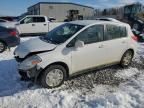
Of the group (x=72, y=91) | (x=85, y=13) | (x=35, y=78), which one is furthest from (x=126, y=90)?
(x=85, y=13)

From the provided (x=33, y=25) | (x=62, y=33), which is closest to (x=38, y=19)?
(x=33, y=25)

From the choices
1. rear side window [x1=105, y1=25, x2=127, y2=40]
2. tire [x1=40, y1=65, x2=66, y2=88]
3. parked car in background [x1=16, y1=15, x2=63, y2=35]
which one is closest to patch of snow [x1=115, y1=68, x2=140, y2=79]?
rear side window [x1=105, y1=25, x2=127, y2=40]

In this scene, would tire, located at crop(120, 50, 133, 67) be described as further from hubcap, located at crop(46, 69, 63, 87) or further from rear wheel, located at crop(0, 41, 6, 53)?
rear wheel, located at crop(0, 41, 6, 53)

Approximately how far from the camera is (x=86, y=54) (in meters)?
6.39

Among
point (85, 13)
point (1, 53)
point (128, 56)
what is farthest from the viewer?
point (85, 13)

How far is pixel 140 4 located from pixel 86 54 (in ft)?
92.4

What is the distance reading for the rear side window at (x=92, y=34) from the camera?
20.9 feet

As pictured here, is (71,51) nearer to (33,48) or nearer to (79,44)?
(79,44)

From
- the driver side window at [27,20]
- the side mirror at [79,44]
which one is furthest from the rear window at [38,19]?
the side mirror at [79,44]

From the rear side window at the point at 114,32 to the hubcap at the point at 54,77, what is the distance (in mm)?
2033

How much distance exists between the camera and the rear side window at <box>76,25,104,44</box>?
6.37 m

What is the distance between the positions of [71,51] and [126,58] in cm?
271

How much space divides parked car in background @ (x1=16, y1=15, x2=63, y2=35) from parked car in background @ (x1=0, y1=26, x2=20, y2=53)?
644 cm

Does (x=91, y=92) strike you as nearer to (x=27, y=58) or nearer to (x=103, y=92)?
(x=103, y=92)
